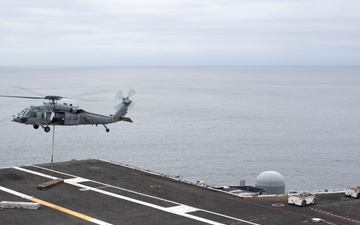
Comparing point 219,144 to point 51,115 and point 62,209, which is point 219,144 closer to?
point 51,115

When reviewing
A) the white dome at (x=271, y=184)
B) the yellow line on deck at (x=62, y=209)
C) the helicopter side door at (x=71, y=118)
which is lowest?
the yellow line on deck at (x=62, y=209)

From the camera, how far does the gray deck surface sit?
104 feet

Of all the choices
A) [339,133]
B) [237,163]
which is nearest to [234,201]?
[237,163]

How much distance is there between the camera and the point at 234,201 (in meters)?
36.9

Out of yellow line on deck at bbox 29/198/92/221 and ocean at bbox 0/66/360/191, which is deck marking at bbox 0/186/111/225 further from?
ocean at bbox 0/66/360/191

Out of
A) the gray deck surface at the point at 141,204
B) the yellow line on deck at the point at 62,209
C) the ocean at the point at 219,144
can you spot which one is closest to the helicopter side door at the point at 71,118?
the gray deck surface at the point at 141,204

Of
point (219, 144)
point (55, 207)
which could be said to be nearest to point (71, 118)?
point (55, 207)

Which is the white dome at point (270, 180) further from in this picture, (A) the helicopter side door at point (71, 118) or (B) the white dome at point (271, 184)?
(A) the helicopter side door at point (71, 118)

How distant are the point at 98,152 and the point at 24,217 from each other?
48.8 m

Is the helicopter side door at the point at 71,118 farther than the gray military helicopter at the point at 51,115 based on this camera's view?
Yes

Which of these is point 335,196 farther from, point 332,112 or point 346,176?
point 332,112

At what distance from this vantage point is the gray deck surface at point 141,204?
104ft

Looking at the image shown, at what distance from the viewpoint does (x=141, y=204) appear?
116 feet

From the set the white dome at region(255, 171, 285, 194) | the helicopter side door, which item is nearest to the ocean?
the helicopter side door
